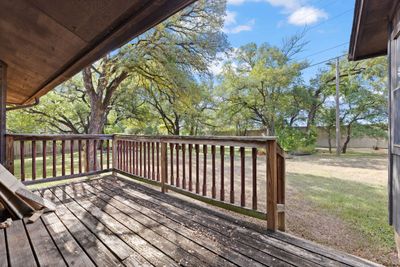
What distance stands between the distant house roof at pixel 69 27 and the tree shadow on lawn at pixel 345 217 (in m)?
2.92

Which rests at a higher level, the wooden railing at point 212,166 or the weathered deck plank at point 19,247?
the wooden railing at point 212,166

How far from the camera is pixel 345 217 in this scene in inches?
126

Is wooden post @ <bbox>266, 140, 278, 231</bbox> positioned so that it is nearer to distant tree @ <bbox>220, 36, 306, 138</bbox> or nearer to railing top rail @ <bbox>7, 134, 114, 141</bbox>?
railing top rail @ <bbox>7, 134, 114, 141</bbox>

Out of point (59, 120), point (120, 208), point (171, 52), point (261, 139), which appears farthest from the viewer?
point (59, 120)

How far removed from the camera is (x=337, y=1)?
35.3ft

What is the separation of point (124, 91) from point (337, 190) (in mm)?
9388

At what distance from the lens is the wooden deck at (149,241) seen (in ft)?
5.24

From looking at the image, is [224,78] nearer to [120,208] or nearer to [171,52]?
[171,52]

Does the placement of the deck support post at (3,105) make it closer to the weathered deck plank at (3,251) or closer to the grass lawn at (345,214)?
the weathered deck plank at (3,251)

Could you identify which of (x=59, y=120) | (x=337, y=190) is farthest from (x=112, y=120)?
(x=337, y=190)

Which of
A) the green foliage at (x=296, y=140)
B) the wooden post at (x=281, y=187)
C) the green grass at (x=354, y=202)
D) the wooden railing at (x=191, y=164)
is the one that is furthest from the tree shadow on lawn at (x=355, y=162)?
the wooden post at (x=281, y=187)

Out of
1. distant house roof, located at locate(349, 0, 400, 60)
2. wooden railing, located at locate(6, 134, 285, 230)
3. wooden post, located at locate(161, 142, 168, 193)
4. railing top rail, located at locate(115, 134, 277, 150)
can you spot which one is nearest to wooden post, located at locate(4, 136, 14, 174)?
wooden railing, located at locate(6, 134, 285, 230)

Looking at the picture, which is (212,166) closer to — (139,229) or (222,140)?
(222,140)

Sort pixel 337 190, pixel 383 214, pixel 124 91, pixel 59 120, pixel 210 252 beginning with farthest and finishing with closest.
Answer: pixel 59 120
pixel 124 91
pixel 337 190
pixel 383 214
pixel 210 252
